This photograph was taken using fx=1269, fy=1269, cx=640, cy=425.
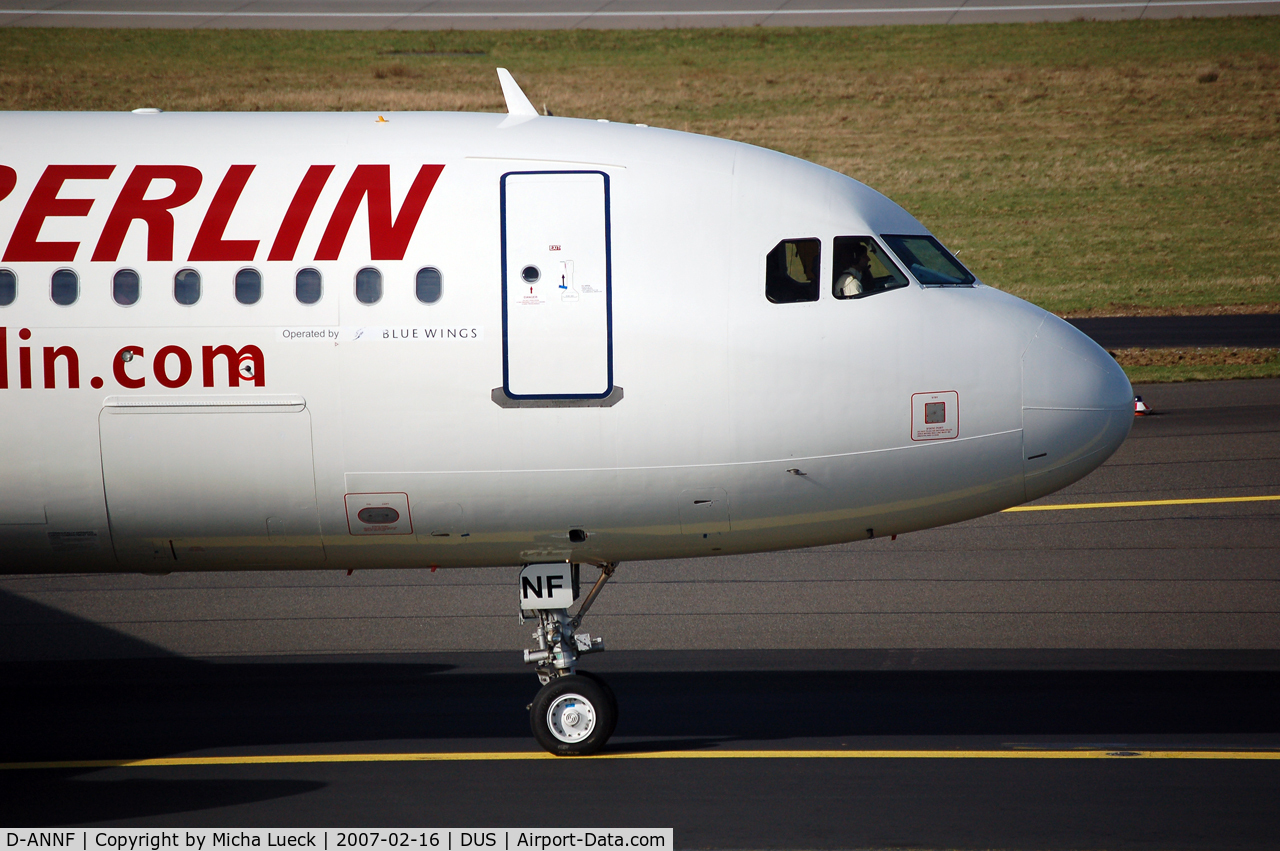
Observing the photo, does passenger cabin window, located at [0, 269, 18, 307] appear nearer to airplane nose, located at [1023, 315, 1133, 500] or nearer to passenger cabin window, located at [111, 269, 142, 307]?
passenger cabin window, located at [111, 269, 142, 307]

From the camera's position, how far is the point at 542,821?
29.1ft

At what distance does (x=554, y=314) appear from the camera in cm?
874

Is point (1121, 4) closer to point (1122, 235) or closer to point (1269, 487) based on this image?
point (1122, 235)

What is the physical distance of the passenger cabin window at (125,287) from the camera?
28.3ft

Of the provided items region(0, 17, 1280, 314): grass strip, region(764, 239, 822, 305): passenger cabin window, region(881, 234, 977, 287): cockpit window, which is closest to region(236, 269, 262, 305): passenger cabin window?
region(764, 239, 822, 305): passenger cabin window

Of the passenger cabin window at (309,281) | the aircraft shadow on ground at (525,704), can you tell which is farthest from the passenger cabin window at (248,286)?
the aircraft shadow on ground at (525,704)

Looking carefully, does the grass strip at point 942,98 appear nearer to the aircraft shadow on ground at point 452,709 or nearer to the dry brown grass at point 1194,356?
the dry brown grass at point 1194,356

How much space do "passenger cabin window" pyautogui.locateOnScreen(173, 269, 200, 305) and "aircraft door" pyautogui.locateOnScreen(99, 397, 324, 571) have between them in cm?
68

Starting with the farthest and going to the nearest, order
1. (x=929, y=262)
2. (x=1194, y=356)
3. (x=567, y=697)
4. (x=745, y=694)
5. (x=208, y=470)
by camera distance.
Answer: (x=1194, y=356) < (x=745, y=694) < (x=567, y=697) < (x=929, y=262) < (x=208, y=470)

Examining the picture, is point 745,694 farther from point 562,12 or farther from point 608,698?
point 562,12

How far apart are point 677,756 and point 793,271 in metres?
3.94

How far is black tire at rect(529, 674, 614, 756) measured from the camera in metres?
9.83

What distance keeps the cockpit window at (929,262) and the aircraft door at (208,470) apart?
440 cm

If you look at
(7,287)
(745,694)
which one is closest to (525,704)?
(745,694)
